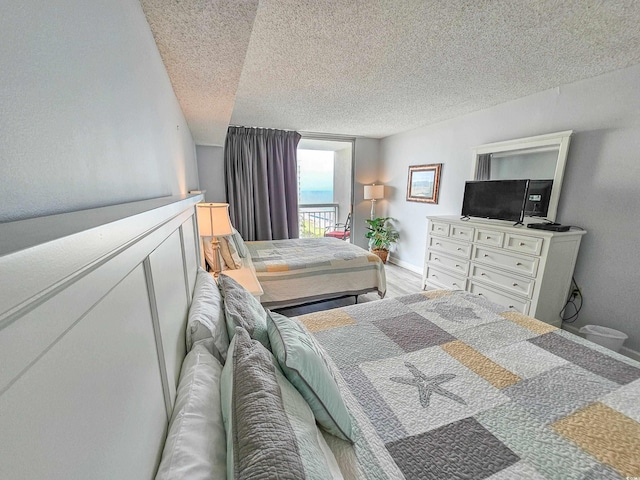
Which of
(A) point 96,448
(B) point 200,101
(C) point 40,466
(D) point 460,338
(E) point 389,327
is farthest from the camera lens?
(B) point 200,101

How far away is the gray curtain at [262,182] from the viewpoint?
4023 mm

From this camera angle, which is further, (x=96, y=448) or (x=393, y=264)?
(x=393, y=264)

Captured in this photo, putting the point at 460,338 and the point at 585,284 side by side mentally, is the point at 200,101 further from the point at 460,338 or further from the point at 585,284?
the point at 585,284

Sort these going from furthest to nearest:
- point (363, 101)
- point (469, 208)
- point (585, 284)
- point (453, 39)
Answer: point (469, 208)
point (363, 101)
point (585, 284)
point (453, 39)

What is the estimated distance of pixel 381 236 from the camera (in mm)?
4672

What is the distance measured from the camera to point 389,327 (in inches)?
58.4

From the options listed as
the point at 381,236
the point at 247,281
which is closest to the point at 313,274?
the point at 247,281

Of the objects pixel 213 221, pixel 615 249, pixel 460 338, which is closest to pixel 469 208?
pixel 615 249

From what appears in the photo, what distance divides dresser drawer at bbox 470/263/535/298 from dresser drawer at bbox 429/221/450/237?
509 millimetres

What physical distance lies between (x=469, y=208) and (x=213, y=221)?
9.24 ft

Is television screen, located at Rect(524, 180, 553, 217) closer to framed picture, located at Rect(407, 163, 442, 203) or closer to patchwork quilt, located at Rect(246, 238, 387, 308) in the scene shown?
framed picture, located at Rect(407, 163, 442, 203)

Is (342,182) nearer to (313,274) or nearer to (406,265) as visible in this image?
(406,265)

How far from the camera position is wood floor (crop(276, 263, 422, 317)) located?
295 cm

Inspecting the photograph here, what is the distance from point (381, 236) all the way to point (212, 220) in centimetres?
329
